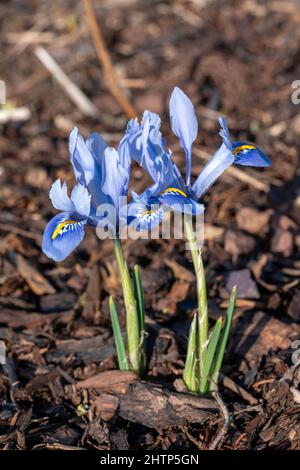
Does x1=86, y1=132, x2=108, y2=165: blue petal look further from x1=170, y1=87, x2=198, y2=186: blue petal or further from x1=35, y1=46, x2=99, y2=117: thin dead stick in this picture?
x1=35, y1=46, x2=99, y2=117: thin dead stick

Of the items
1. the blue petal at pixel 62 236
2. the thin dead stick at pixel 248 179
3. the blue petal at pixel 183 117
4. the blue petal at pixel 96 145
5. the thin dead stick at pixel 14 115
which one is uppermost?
the blue petal at pixel 183 117

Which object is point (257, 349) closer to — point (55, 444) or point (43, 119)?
point (55, 444)

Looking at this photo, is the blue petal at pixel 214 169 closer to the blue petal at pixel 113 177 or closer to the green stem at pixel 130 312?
the blue petal at pixel 113 177

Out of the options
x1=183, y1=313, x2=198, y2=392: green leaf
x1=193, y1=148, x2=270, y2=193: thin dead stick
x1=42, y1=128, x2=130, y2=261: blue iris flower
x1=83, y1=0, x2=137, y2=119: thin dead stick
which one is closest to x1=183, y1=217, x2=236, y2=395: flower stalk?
x1=183, y1=313, x2=198, y2=392: green leaf

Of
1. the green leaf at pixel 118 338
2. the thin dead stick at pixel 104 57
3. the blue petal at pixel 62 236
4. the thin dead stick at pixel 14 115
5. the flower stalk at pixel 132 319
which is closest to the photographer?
the blue petal at pixel 62 236

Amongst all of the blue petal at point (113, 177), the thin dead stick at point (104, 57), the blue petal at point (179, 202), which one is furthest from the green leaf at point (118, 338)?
the thin dead stick at point (104, 57)

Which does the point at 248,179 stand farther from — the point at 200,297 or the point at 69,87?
the point at 200,297
